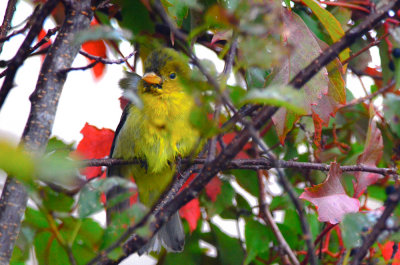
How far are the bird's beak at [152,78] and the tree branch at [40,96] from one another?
0.94 meters

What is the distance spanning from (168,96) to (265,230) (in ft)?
2.25

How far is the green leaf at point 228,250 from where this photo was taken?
166 cm

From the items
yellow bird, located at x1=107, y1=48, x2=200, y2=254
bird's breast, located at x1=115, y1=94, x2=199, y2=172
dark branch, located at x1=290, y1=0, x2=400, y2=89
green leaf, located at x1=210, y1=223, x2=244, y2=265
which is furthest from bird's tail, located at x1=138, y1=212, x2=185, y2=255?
dark branch, located at x1=290, y1=0, x2=400, y2=89

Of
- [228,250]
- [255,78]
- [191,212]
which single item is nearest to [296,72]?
[255,78]

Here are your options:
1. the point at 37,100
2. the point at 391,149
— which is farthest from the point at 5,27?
the point at 391,149

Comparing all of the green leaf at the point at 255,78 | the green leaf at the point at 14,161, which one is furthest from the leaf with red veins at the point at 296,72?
the green leaf at the point at 14,161

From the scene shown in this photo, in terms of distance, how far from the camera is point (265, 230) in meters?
1.58

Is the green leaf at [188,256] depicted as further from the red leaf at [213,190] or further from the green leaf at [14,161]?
the green leaf at [14,161]

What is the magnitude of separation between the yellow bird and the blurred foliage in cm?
17

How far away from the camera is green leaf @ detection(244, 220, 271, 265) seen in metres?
1.50

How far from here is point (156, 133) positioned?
189 centimetres

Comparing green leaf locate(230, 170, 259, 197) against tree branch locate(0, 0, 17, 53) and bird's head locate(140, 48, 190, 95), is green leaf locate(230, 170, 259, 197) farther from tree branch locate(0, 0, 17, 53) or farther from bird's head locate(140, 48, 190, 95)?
tree branch locate(0, 0, 17, 53)

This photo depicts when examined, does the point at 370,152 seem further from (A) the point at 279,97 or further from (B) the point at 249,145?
(A) the point at 279,97

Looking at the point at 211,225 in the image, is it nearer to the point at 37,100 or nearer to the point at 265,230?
the point at 265,230
